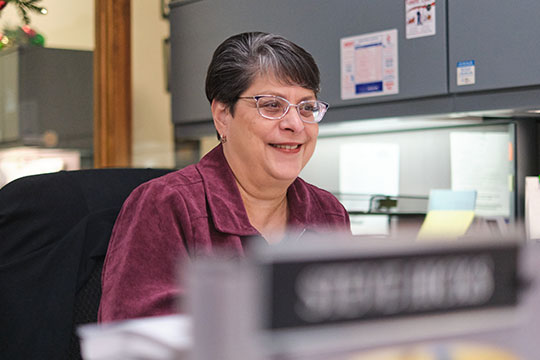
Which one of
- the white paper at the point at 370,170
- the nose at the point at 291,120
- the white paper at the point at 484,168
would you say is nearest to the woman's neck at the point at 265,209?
the nose at the point at 291,120

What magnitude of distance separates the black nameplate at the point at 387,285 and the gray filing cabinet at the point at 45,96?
9.31 ft

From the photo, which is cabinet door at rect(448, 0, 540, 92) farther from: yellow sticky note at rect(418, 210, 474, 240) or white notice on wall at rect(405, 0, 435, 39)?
yellow sticky note at rect(418, 210, 474, 240)

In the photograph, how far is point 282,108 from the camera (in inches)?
54.7

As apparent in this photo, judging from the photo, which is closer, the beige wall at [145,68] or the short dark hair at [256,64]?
the short dark hair at [256,64]

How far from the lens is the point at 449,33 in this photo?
1866 mm

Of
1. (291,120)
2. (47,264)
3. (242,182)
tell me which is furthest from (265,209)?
(47,264)

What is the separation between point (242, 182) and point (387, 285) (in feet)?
3.53

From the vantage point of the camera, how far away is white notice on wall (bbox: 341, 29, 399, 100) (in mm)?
1997

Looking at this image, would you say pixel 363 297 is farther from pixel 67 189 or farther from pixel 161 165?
pixel 161 165

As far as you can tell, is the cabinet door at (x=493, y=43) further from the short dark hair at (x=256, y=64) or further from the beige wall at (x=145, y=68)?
the beige wall at (x=145, y=68)

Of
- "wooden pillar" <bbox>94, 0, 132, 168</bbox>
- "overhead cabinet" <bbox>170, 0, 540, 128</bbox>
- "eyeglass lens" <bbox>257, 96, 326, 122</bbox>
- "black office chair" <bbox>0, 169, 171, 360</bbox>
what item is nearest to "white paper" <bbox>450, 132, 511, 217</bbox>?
"overhead cabinet" <bbox>170, 0, 540, 128</bbox>

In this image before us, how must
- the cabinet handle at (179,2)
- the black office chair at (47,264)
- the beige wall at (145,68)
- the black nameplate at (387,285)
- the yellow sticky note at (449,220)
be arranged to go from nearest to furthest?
the black nameplate at (387,285) → the black office chair at (47,264) → the yellow sticky note at (449,220) → the cabinet handle at (179,2) → the beige wall at (145,68)

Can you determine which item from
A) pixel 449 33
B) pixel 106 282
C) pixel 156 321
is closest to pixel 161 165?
pixel 449 33

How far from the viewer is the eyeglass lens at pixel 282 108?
137cm
